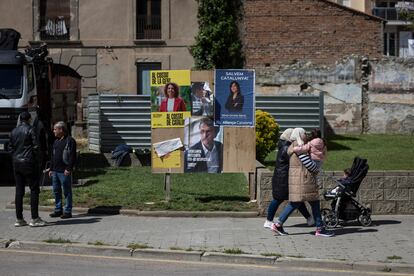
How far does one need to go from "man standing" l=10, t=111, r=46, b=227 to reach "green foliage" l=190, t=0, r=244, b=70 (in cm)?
1928

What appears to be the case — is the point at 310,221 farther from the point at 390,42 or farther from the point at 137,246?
the point at 390,42

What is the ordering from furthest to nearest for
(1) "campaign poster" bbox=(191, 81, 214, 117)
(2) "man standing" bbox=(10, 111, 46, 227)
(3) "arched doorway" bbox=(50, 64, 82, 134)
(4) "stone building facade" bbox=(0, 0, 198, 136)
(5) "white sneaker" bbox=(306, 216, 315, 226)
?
(4) "stone building facade" bbox=(0, 0, 198, 136), (3) "arched doorway" bbox=(50, 64, 82, 134), (1) "campaign poster" bbox=(191, 81, 214, 117), (5) "white sneaker" bbox=(306, 216, 315, 226), (2) "man standing" bbox=(10, 111, 46, 227)

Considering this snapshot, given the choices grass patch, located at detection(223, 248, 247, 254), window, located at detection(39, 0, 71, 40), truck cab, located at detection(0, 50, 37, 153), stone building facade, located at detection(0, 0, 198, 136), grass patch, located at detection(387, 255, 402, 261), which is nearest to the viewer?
grass patch, located at detection(387, 255, 402, 261)

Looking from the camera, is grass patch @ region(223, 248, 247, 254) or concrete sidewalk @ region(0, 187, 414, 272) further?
concrete sidewalk @ region(0, 187, 414, 272)

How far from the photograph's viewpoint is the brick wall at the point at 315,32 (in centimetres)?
2925

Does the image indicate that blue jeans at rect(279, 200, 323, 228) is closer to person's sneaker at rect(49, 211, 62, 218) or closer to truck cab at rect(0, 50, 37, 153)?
person's sneaker at rect(49, 211, 62, 218)

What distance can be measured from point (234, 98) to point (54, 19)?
20.3 metres

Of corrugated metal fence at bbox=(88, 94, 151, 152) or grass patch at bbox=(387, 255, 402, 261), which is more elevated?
corrugated metal fence at bbox=(88, 94, 151, 152)

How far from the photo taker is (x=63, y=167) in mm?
11828

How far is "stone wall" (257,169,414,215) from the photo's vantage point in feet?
39.1

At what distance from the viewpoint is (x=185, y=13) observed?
1208 inches

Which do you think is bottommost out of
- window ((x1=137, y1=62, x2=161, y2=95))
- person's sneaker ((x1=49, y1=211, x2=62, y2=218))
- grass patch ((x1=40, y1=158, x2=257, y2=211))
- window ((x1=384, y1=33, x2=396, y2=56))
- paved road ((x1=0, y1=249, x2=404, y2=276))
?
paved road ((x1=0, y1=249, x2=404, y2=276))

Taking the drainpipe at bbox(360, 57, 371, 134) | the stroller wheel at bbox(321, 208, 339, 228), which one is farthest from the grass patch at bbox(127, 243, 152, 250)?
the drainpipe at bbox(360, 57, 371, 134)

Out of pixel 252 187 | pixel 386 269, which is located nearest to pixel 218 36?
pixel 252 187
